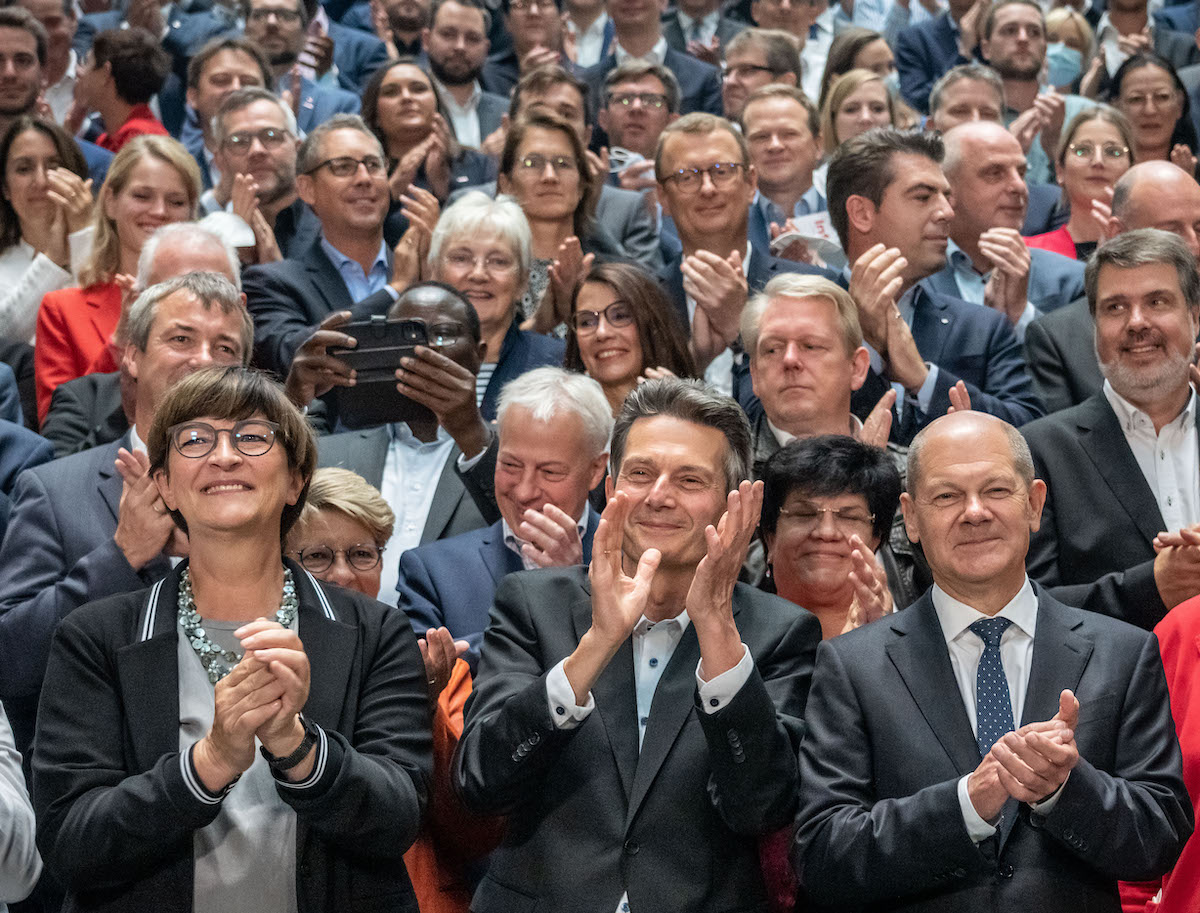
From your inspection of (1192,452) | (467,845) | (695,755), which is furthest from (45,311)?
(1192,452)

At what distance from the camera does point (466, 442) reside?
4.46m

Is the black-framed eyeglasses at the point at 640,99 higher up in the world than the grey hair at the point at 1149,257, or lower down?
higher up

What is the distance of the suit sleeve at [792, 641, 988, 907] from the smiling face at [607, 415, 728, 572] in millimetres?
359

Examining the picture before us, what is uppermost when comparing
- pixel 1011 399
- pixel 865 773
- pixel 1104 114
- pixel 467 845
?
pixel 1104 114

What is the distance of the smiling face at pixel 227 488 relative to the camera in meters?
2.99

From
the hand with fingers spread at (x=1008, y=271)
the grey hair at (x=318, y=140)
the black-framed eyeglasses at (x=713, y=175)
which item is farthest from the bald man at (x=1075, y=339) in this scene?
the grey hair at (x=318, y=140)

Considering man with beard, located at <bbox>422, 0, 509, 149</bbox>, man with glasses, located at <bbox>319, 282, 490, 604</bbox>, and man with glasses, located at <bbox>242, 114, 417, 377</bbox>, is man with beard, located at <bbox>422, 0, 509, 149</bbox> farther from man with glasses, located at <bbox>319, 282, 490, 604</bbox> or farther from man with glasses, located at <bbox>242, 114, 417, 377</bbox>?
man with glasses, located at <bbox>319, 282, 490, 604</bbox>

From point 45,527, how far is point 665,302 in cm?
189

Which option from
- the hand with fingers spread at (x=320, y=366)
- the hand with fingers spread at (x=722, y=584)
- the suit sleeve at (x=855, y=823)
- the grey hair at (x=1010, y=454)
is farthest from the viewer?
the hand with fingers spread at (x=320, y=366)

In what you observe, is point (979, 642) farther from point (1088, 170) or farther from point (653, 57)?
point (653, 57)

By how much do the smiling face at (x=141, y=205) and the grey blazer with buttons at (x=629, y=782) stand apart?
8.87 ft

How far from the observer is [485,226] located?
205 inches

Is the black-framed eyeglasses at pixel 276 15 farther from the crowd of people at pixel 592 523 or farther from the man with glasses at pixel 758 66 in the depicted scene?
the man with glasses at pixel 758 66

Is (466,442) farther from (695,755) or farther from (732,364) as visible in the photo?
(695,755)
